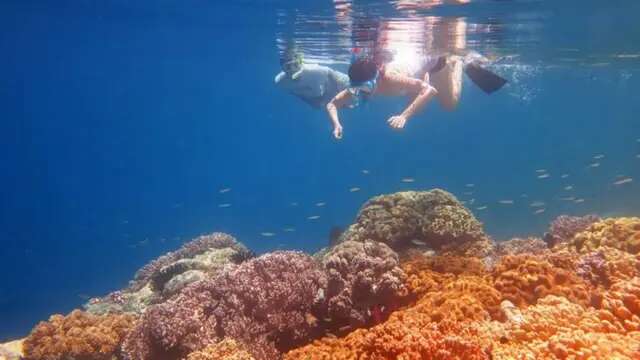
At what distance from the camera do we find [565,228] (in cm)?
1175

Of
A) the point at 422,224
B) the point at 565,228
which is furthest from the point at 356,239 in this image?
the point at 565,228

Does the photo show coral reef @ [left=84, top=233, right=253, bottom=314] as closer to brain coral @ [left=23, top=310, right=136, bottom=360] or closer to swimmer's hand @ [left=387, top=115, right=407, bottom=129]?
brain coral @ [left=23, top=310, right=136, bottom=360]

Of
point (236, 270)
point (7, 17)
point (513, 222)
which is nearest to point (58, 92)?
point (7, 17)

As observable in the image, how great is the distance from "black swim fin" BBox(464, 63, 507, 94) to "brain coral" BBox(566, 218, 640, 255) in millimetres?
5027

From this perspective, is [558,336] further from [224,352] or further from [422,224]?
[422,224]

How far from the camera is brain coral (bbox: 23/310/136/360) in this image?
327 inches

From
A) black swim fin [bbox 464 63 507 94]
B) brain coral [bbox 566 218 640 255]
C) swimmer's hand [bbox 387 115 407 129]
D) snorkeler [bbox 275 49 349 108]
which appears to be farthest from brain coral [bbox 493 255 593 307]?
snorkeler [bbox 275 49 349 108]

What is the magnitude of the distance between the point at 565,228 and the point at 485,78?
4792 millimetres

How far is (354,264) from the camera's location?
7.26m

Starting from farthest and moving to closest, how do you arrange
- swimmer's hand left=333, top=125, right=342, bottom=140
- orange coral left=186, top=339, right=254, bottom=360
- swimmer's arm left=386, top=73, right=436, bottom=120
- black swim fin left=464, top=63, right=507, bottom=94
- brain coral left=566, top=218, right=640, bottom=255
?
black swim fin left=464, top=63, right=507, bottom=94, swimmer's arm left=386, top=73, right=436, bottom=120, swimmer's hand left=333, top=125, right=342, bottom=140, brain coral left=566, top=218, right=640, bottom=255, orange coral left=186, top=339, right=254, bottom=360

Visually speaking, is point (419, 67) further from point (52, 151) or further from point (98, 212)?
point (52, 151)

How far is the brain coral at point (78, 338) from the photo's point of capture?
8.31 meters

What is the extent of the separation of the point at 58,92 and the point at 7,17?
5595 cm

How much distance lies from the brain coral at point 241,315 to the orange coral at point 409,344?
1257mm
